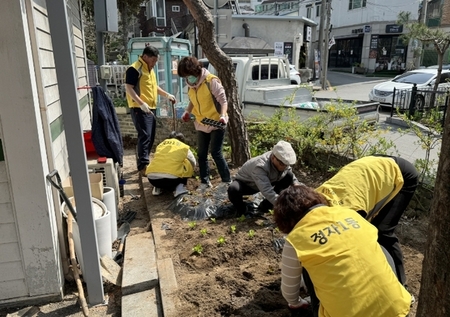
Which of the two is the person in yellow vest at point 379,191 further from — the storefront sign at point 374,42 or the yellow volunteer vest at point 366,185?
the storefront sign at point 374,42

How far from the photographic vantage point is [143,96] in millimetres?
5355

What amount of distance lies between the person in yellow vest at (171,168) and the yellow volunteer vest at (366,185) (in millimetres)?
2452

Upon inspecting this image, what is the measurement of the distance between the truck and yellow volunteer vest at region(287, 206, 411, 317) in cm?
474

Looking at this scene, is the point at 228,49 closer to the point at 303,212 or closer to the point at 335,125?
the point at 335,125

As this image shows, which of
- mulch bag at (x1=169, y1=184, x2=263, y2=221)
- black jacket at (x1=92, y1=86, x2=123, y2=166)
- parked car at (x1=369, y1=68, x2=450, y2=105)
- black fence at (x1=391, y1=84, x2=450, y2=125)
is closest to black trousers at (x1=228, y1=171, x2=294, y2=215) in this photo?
mulch bag at (x1=169, y1=184, x2=263, y2=221)

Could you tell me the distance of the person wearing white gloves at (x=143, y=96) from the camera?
5066mm

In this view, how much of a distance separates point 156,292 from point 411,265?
2131mm

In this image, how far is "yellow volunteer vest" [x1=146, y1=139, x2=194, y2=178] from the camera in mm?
4723

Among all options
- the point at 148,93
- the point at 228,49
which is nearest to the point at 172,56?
the point at 148,93

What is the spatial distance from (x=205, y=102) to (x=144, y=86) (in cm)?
119

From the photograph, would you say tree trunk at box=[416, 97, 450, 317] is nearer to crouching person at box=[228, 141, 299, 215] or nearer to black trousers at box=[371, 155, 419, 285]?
black trousers at box=[371, 155, 419, 285]

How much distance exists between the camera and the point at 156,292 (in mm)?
2977

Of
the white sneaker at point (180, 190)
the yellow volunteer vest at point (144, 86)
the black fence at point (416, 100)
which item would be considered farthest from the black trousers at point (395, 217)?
the black fence at point (416, 100)

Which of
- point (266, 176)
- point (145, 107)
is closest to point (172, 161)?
point (145, 107)
